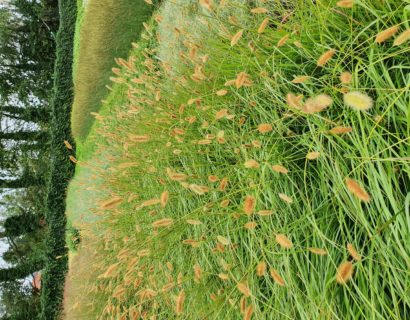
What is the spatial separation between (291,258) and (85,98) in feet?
20.5

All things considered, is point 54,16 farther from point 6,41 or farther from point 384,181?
point 384,181

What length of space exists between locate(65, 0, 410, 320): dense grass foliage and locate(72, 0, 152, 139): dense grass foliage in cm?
306

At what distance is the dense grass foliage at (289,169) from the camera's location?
3.86 feet

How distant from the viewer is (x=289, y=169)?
1.65 m

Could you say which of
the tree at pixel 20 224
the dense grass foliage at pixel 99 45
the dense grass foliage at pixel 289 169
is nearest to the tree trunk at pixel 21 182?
the tree at pixel 20 224

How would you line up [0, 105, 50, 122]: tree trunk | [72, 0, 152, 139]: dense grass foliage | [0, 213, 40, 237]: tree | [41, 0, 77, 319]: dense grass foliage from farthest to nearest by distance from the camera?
[0, 105, 50, 122]: tree trunk → [0, 213, 40, 237]: tree → [41, 0, 77, 319]: dense grass foliage → [72, 0, 152, 139]: dense grass foliage

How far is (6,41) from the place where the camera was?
12992mm

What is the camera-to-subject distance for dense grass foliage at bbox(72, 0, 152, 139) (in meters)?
5.54

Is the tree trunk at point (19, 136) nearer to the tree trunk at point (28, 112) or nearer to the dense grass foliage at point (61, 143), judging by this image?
the tree trunk at point (28, 112)

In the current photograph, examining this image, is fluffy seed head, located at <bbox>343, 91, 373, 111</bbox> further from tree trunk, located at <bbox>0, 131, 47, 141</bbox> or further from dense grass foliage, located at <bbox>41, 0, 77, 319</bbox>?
tree trunk, located at <bbox>0, 131, 47, 141</bbox>

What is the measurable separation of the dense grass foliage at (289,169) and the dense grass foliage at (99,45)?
3057 millimetres

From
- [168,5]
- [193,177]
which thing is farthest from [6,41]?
[193,177]

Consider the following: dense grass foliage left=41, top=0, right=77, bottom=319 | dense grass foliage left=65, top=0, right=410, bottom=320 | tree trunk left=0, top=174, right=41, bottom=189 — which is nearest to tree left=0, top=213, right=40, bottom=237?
tree trunk left=0, top=174, right=41, bottom=189

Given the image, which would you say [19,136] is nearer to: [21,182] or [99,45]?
[21,182]
